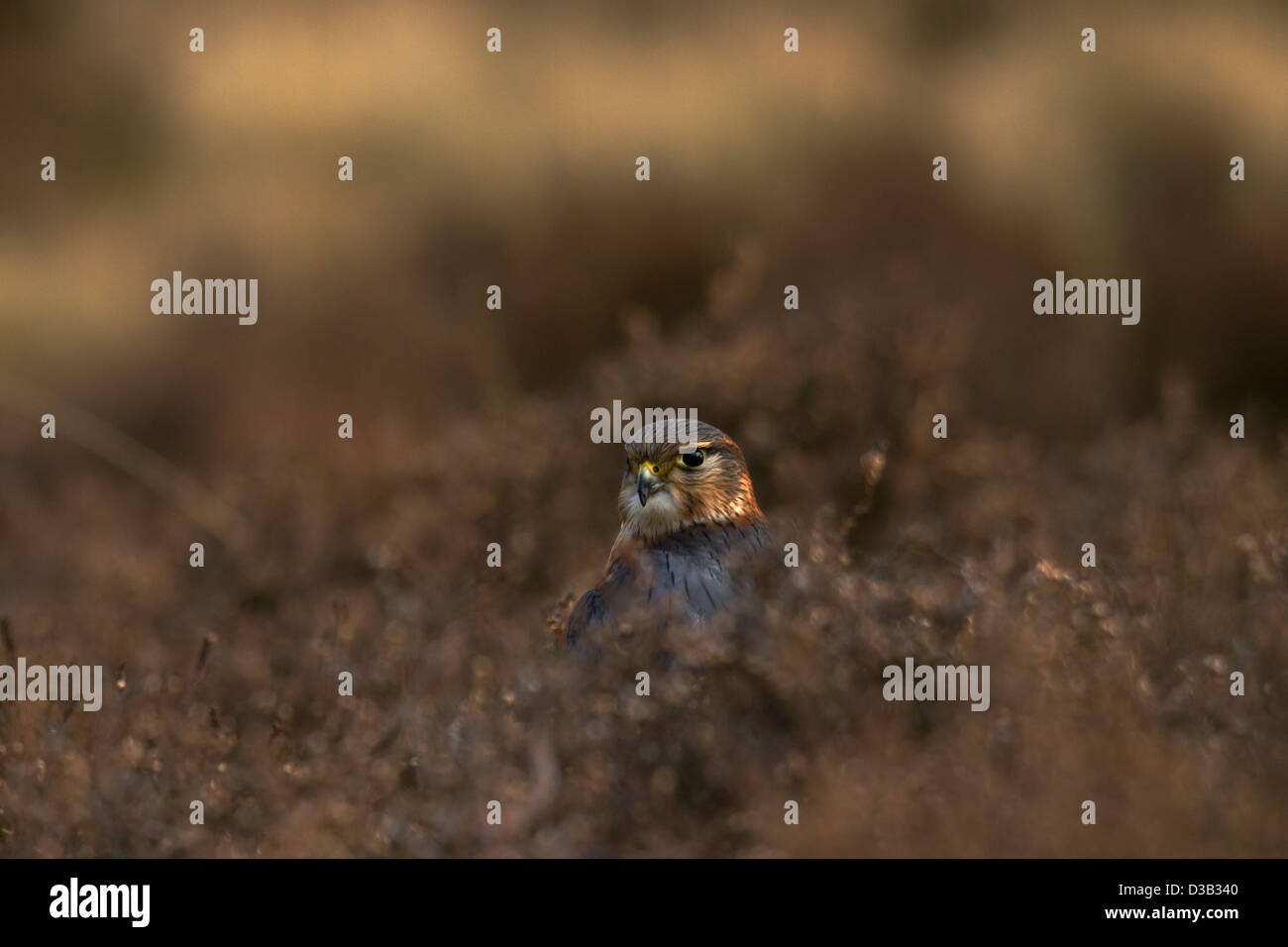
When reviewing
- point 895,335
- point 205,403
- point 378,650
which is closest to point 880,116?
point 895,335

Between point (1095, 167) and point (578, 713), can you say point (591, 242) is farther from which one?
point (578, 713)

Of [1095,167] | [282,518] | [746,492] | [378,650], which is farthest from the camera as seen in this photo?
[1095,167]

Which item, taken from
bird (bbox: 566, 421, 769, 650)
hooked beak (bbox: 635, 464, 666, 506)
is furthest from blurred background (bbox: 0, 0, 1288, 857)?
hooked beak (bbox: 635, 464, 666, 506)

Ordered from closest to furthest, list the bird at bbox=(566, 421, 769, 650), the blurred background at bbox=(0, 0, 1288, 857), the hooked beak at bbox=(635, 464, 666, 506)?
the blurred background at bbox=(0, 0, 1288, 857) → the bird at bbox=(566, 421, 769, 650) → the hooked beak at bbox=(635, 464, 666, 506)

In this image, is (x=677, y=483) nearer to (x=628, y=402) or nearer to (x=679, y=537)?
(x=679, y=537)

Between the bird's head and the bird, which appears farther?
the bird's head

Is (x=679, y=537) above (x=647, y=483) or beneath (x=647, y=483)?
beneath

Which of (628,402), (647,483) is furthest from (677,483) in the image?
(628,402)

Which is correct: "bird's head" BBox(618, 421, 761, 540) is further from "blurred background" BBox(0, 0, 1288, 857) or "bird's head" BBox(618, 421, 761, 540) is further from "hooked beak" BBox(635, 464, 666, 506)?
"blurred background" BBox(0, 0, 1288, 857)
